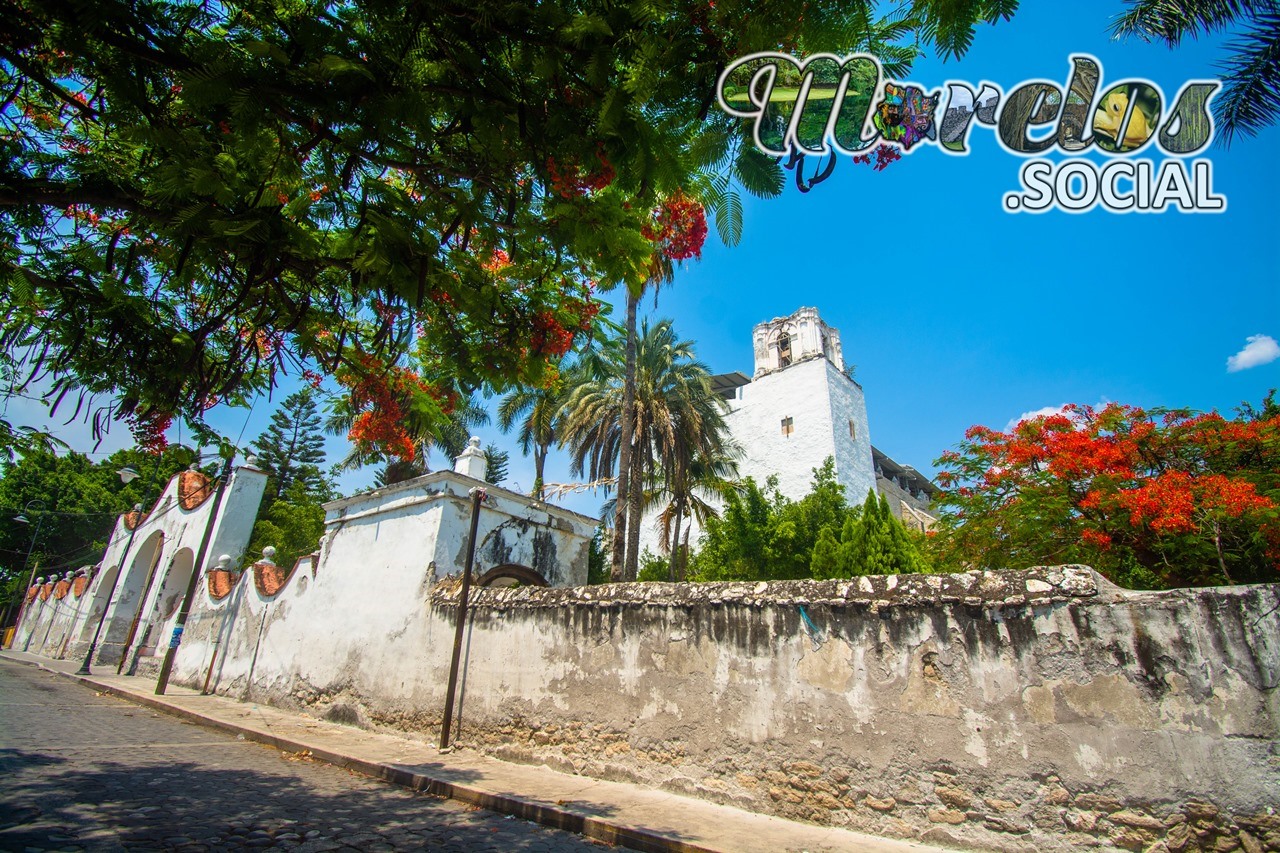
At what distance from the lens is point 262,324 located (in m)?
4.69

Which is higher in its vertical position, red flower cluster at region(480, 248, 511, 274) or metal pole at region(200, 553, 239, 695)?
red flower cluster at region(480, 248, 511, 274)

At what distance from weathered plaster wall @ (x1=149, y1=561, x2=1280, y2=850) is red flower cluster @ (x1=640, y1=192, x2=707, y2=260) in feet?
10.9

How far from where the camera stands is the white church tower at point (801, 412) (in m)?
32.2

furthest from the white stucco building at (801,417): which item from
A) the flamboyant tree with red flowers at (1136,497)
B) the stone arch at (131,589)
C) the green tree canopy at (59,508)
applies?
the green tree canopy at (59,508)

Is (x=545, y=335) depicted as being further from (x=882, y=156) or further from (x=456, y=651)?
(x=456, y=651)

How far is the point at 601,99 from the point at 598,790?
20.4 ft

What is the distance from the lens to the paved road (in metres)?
4.08

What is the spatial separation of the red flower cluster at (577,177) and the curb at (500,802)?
15.4 ft

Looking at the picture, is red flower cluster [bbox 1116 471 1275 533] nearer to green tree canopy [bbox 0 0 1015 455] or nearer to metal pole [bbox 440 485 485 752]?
green tree canopy [bbox 0 0 1015 455]

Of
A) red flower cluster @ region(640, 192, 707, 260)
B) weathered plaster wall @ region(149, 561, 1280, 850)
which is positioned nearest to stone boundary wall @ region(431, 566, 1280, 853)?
weathered plaster wall @ region(149, 561, 1280, 850)

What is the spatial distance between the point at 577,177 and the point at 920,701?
477 centimetres

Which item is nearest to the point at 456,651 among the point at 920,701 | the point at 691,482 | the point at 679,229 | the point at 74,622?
the point at 920,701

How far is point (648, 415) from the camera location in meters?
18.7

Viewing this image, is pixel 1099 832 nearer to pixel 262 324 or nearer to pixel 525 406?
pixel 262 324
